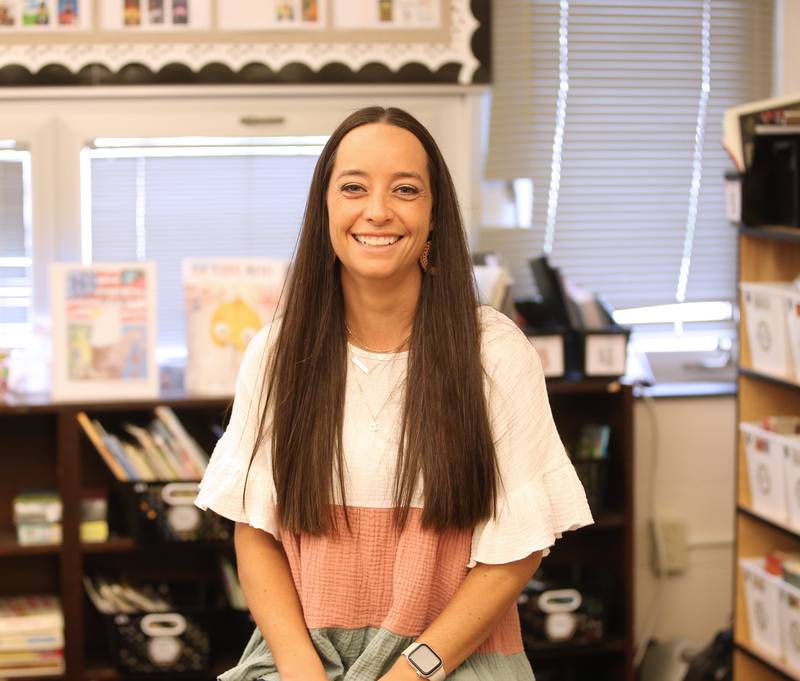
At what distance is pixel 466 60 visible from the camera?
10.4 feet

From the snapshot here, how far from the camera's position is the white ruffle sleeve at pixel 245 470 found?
174cm

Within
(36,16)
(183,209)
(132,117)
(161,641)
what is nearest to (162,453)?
(161,641)

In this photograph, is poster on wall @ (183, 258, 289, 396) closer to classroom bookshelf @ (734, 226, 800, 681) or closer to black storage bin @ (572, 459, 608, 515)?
black storage bin @ (572, 459, 608, 515)

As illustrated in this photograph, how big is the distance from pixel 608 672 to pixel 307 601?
1.65 metres

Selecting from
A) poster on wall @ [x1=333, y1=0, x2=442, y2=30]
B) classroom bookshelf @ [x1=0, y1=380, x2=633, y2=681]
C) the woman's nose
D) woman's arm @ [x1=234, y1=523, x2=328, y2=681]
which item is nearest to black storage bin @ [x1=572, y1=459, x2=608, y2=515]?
classroom bookshelf @ [x1=0, y1=380, x2=633, y2=681]

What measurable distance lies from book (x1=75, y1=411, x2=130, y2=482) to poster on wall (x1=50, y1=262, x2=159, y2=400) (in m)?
0.05

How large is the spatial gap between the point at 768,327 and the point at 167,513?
1.46 metres

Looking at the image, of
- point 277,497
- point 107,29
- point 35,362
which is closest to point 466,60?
point 107,29

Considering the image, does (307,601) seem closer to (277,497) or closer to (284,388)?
(277,497)

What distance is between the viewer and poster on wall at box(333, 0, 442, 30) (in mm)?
3129

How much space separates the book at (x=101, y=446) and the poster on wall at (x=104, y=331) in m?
0.05

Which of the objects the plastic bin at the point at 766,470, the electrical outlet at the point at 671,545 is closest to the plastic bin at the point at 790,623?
the plastic bin at the point at 766,470

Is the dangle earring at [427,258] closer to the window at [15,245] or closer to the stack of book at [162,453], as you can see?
the stack of book at [162,453]

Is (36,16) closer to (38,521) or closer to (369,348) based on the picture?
(38,521)
